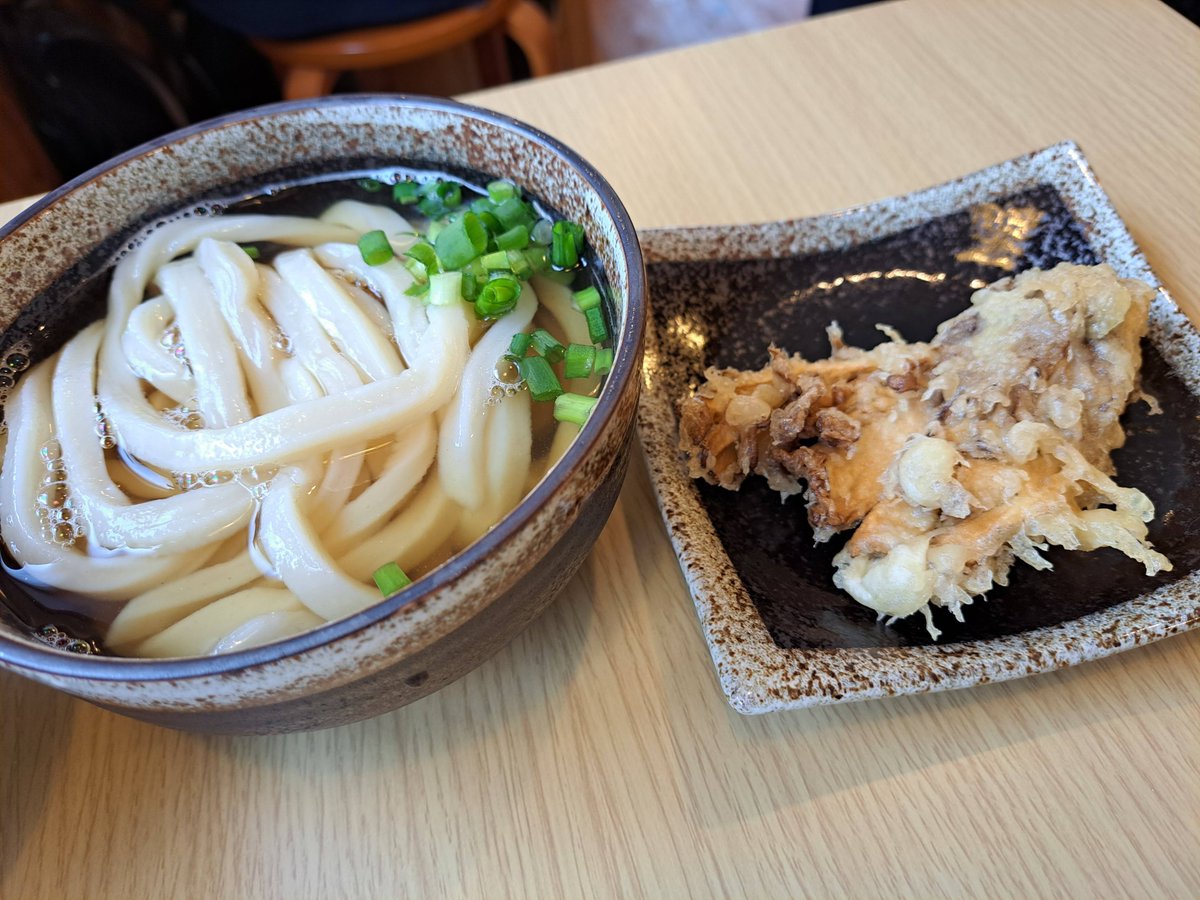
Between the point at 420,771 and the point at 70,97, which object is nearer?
the point at 420,771

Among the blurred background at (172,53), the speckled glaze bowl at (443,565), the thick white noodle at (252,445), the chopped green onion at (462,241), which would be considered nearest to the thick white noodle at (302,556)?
the thick white noodle at (252,445)

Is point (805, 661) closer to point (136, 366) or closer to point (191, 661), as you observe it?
point (191, 661)

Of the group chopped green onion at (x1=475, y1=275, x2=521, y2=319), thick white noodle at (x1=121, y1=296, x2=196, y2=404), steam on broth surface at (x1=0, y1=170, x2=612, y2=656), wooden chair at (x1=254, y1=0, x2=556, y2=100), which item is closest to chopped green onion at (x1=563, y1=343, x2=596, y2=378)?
steam on broth surface at (x1=0, y1=170, x2=612, y2=656)

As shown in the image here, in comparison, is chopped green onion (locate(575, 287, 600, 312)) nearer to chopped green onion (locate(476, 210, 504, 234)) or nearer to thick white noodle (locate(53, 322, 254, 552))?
chopped green onion (locate(476, 210, 504, 234))

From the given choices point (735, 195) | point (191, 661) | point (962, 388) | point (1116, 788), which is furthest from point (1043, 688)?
point (735, 195)

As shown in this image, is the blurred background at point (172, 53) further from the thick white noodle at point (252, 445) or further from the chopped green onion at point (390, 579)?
the chopped green onion at point (390, 579)

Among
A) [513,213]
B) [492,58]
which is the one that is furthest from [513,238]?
[492,58]
